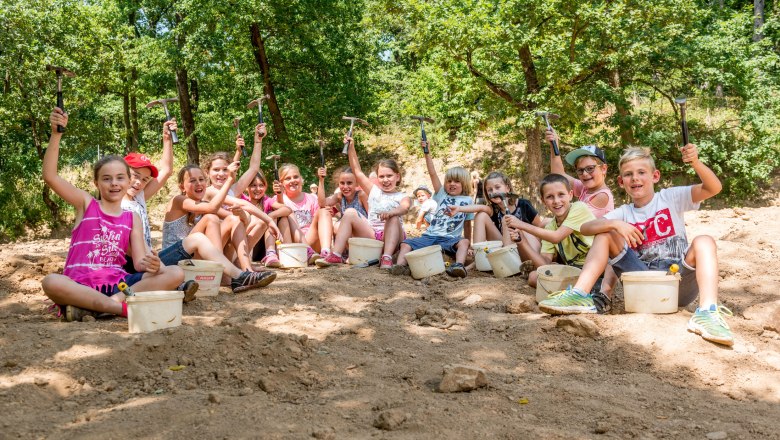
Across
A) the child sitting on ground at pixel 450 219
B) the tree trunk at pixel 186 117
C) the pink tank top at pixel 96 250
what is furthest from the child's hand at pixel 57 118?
the tree trunk at pixel 186 117

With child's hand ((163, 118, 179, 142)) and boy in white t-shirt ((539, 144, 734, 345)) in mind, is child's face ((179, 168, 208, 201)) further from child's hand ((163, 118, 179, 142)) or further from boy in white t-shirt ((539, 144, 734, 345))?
boy in white t-shirt ((539, 144, 734, 345))

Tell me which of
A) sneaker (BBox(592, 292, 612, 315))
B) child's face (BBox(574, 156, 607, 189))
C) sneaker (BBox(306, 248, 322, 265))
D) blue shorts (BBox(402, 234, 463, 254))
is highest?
child's face (BBox(574, 156, 607, 189))

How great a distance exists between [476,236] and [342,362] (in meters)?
3.26

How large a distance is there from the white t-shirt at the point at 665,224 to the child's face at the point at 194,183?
3.42 m

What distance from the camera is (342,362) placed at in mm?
3240

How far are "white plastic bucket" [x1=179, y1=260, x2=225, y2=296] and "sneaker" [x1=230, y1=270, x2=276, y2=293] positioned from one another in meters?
0.21

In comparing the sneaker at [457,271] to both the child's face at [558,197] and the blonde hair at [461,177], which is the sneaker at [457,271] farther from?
the child's face at [558,197]

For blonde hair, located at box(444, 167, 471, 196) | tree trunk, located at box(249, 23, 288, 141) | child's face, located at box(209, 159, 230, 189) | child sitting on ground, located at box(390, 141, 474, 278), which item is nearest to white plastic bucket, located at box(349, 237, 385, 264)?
child sitting on ground, located at box(390, 141, 474, 278)

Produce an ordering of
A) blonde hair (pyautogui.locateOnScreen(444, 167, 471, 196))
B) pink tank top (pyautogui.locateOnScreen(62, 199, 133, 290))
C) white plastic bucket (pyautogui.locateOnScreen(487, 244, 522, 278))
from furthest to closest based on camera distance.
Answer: blonde hair (pyautogui.locateOnScreen(444, 167, 471, 196)) → white plastic bucket (pyautogui.locateOnScreen(487, 244, 522, 278)) → pink tank top (pyautogui.locateOnScreen(62, 199, 133, 290))

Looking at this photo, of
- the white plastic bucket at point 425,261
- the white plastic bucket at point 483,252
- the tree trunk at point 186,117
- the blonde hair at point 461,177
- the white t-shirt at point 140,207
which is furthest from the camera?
the tree trunk at point 186,117

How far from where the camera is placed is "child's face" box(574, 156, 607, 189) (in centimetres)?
533

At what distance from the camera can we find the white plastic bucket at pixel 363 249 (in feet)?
20.6

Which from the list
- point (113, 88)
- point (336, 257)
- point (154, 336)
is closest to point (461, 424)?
point (154, 336)

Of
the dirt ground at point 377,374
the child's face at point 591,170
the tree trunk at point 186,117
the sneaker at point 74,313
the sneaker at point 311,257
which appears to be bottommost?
the dirt ground at point 377,374
